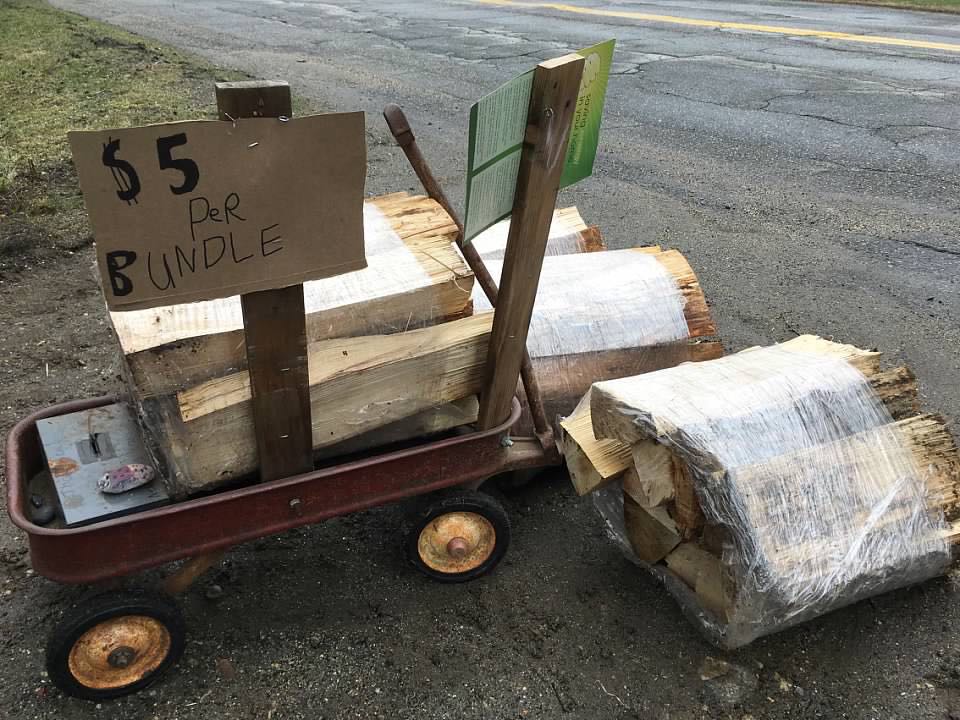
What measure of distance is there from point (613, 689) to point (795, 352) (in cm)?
118

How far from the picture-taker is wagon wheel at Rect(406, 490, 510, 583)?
2.41 metres

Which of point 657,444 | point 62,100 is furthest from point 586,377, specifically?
point 62,100

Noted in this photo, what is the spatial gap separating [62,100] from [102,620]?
22.0 feet

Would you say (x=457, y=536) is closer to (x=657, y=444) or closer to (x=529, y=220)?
(x=657, y=444)

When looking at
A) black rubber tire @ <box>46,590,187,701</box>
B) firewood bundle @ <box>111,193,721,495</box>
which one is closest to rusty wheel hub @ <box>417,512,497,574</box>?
firewood bundle @ <box>111,193,721,495</box>

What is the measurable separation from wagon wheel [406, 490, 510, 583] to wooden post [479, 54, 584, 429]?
0.83 ft

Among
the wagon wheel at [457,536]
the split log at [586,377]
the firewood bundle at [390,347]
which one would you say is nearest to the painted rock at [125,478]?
the firewood bundle at [390,347]

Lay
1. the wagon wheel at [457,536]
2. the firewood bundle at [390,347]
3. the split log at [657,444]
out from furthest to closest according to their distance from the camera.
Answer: the wagon wheel at [457,536]
the split log at [657,444]
the firewood bundle at [390,347]

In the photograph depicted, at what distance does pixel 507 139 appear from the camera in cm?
193

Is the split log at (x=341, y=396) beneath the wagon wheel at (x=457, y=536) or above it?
above

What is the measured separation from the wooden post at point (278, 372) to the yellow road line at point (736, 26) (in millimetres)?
11000

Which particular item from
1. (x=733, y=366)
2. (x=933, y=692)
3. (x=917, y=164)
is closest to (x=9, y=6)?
(x=917, y=164)

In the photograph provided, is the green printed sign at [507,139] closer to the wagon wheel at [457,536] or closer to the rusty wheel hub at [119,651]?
the wagon wheel at [457,536]

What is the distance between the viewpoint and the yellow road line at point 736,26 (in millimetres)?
10492
